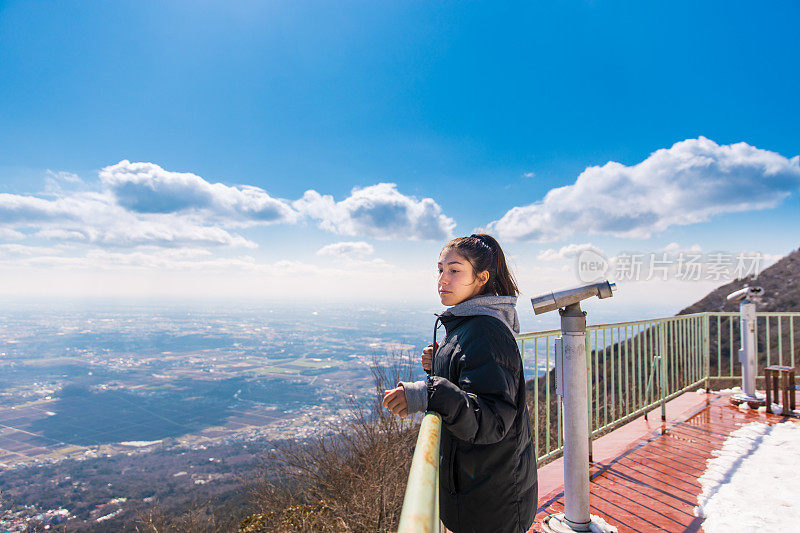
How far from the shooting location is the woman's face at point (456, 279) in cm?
146

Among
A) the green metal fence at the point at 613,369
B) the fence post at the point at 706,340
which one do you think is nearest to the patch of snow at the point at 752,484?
the green metal fence at the point at 613,369

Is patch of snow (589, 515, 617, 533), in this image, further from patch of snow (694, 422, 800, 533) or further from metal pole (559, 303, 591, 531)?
patch of snow (694, 422, 800, 533)

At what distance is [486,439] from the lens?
1096mm

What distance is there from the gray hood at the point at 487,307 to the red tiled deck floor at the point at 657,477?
169 centimetres

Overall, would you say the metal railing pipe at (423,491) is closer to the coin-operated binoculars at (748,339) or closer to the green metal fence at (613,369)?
the green metal fence at (613,369)

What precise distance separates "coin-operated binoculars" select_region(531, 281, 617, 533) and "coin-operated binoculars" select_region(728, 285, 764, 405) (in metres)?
3.90

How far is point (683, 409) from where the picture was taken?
16.0ft

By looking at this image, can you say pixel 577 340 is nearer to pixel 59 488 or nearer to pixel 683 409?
pixel 683 409

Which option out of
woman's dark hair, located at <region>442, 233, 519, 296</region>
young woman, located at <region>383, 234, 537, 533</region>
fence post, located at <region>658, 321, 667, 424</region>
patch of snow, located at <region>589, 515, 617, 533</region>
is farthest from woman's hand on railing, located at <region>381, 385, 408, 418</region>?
fence post, located at <region>658, 321, 667, 424</region>

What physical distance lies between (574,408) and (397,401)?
149 cm

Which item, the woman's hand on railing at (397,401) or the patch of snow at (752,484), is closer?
the woman's hand on railing at (397,401)

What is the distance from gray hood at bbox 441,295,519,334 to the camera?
1.33 metres

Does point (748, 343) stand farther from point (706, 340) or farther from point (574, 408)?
point (574, 408)

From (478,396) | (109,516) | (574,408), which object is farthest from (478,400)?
(109,516)
